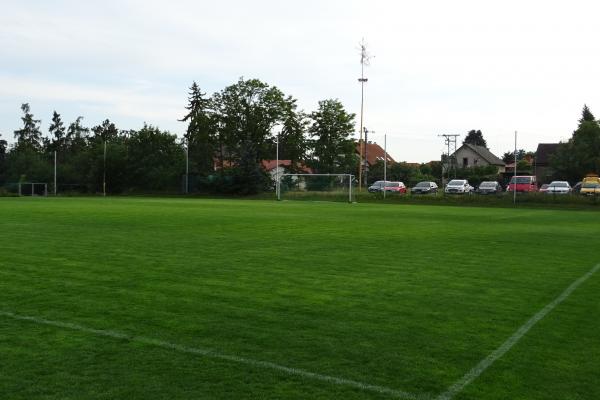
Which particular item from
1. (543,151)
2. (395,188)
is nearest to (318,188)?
(395,188)

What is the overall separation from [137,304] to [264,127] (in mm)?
62098

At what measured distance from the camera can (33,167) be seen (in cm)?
6494

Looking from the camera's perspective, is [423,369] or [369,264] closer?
[423,369]

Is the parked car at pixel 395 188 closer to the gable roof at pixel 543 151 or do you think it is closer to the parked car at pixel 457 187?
the parked car at pixel 457 187

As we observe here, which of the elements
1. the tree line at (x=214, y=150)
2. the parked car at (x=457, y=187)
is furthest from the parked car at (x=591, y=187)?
the tree line at (x=214, y=150)

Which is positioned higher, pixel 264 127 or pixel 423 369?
pixel 264 127

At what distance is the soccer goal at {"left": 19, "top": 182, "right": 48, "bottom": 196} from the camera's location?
56344 mm

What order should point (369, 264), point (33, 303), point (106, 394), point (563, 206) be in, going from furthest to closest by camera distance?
1. point (563, 206)
2. point (369, 264)
3. point (33, 303)
4. point (106, 394)

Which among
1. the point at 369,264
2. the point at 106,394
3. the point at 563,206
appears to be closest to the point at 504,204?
the point at 563,206

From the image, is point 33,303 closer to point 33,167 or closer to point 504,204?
point 504,204

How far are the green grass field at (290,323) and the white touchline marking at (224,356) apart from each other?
0.05 ft

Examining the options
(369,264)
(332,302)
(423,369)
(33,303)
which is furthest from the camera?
(369,264)

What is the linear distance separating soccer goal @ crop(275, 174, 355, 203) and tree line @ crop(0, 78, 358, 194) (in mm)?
6041

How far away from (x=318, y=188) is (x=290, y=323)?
40411 millimetres
